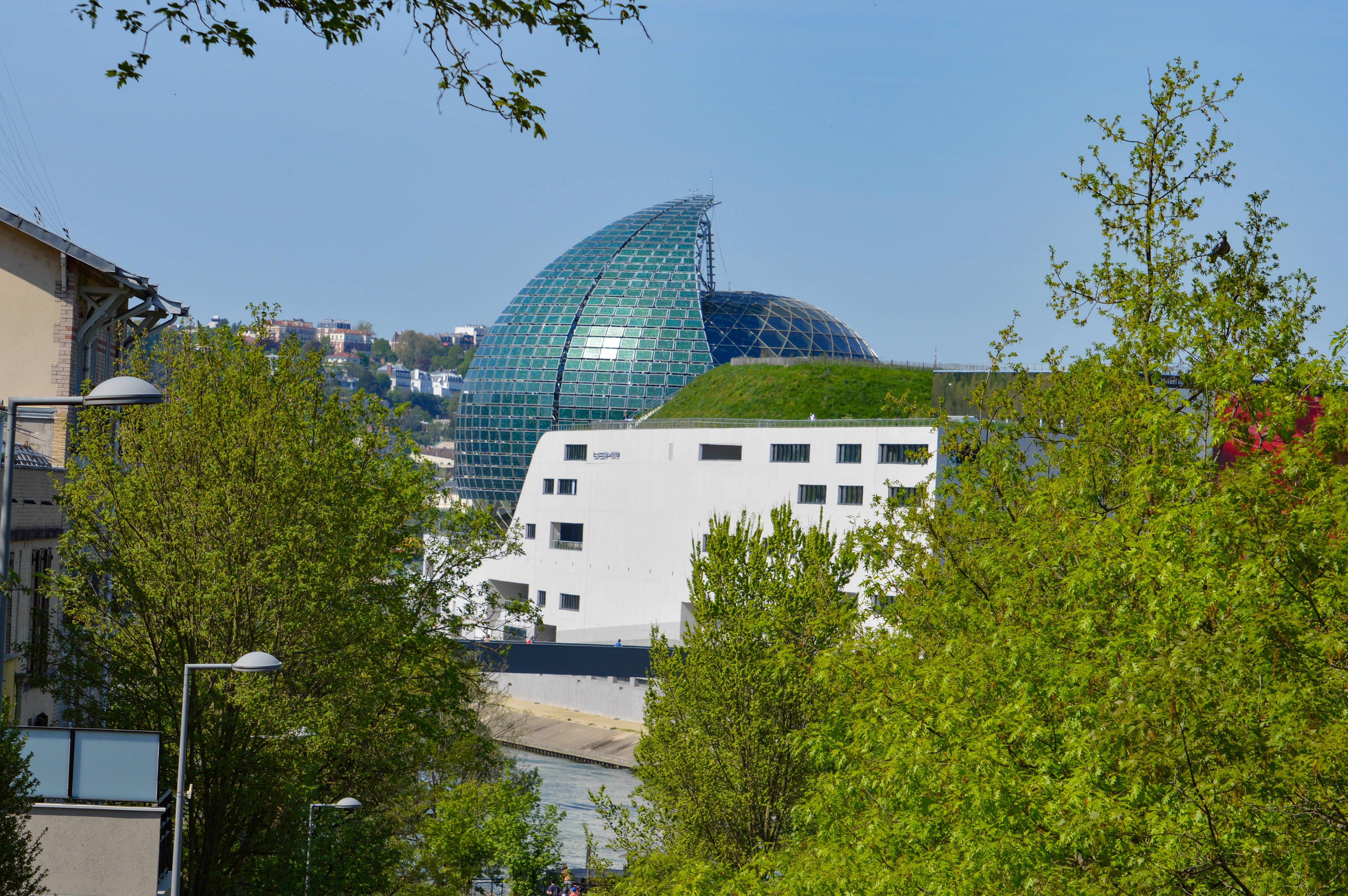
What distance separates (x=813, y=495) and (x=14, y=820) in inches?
2225

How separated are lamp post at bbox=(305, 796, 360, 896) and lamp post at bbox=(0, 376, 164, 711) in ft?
26.3

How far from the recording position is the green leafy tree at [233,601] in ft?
67.8

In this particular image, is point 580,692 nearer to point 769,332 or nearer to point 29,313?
point 769,332

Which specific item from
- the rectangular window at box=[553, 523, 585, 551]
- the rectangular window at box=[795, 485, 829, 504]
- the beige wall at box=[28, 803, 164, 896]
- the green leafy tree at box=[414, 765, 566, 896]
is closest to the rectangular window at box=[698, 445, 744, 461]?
the rectangular window at box=[795, 485, 829, 504]

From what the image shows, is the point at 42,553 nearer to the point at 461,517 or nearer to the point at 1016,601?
the point at 461,517

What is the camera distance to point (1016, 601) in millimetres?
15117

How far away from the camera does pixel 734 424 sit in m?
73.6

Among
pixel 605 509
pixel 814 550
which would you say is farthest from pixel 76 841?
pixel 605 509

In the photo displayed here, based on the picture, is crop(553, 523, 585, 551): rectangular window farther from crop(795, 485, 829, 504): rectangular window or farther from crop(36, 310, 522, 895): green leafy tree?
crop(36, 310, 522, 895): green leafy tree

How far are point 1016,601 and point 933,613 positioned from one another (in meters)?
3.26

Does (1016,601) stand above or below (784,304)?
below

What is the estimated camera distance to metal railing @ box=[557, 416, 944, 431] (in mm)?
65062

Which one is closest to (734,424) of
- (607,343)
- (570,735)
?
(570,735)

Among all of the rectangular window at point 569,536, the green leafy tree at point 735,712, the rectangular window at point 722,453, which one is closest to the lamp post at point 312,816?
the green leafy tree at point 735,712
